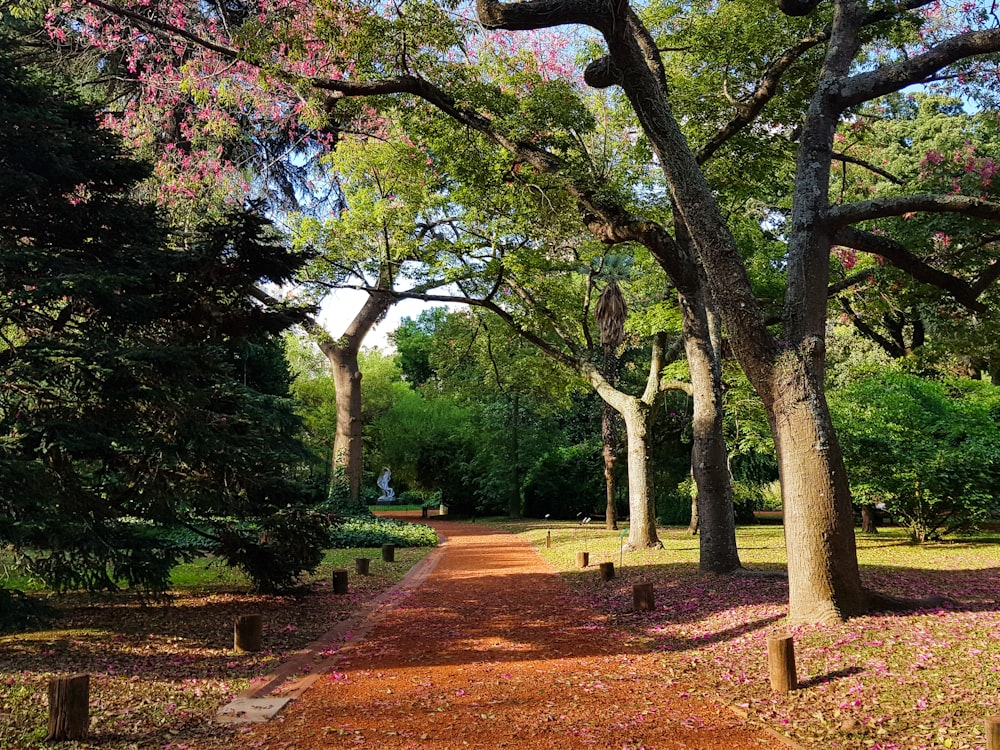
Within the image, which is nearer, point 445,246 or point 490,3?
point 490,3

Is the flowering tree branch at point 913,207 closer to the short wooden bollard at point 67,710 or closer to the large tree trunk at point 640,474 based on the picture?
the short wooden bollard at point 67,710

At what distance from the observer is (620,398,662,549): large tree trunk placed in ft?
51.2

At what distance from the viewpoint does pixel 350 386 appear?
24.5 meters

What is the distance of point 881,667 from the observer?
5.55 meters

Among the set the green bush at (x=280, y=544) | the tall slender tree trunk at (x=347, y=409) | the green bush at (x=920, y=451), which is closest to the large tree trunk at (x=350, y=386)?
the tall slender tree trunk at (x=347, y=409)

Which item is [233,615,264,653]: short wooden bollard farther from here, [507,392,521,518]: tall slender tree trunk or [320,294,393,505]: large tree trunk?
[507,392,521,518]: tall slender tree trunk

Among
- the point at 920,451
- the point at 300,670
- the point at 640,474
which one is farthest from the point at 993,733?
the point at 920,451

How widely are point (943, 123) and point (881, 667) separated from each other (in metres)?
17.5

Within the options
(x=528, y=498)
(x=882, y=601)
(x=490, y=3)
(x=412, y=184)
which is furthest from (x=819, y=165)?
(x=528, y=498)

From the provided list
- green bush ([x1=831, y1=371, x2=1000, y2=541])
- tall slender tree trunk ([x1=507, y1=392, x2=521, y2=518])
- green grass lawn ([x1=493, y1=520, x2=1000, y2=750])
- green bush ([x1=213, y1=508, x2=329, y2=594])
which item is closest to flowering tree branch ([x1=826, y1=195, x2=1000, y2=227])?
green grass lawn ([x1=493, y1=520, x2=1000, y2=750])

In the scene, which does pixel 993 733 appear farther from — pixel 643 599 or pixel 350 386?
pixel 350 386

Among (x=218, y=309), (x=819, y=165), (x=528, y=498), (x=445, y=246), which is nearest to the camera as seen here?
(x=819, y=165)

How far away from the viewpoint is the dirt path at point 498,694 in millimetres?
4691

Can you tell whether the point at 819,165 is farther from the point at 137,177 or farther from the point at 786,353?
the point at 137,177
